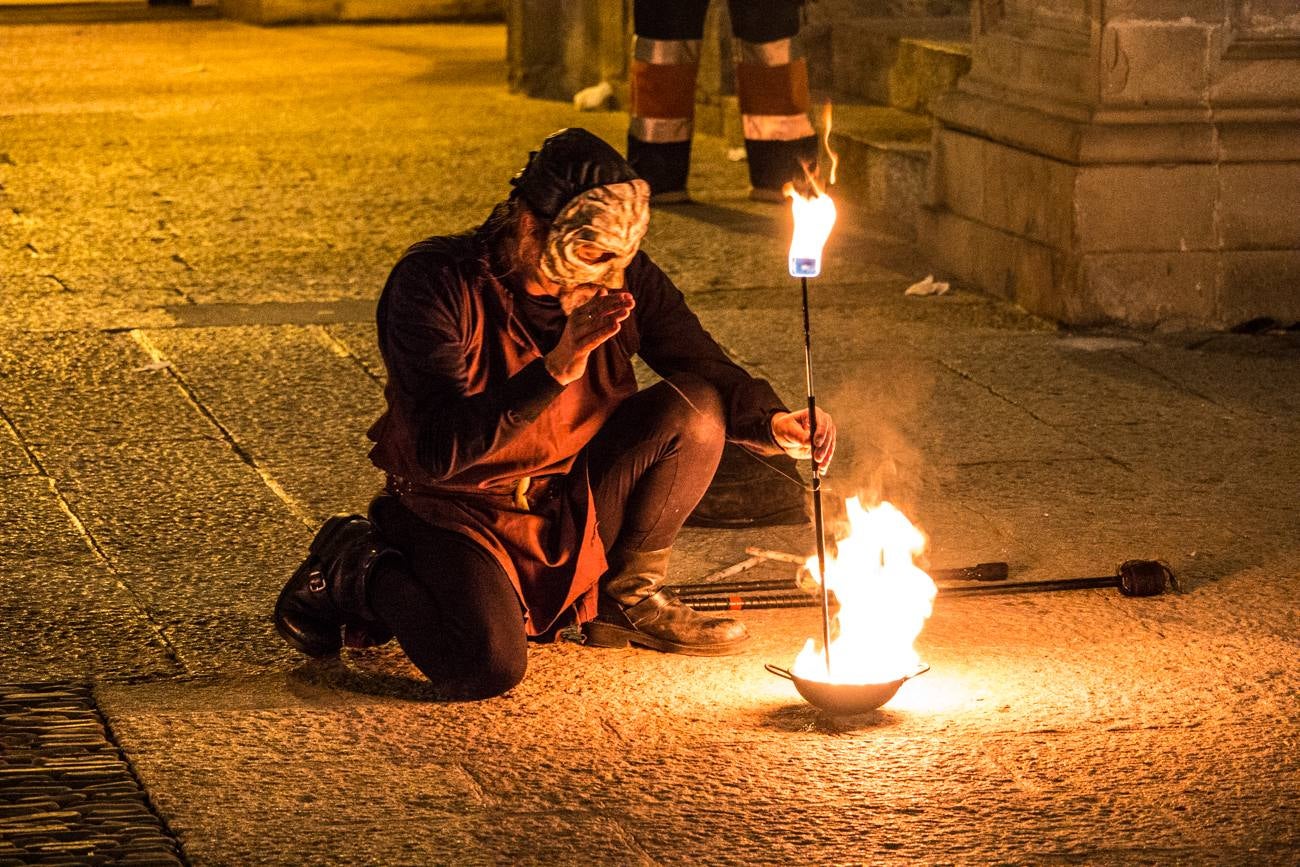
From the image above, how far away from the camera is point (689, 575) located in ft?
16.3

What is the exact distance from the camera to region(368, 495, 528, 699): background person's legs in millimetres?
4129

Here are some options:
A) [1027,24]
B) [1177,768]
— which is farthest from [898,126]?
[1177,768]

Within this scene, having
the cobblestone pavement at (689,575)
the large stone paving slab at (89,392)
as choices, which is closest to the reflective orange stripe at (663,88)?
the cobblestone pavement at (689,575)

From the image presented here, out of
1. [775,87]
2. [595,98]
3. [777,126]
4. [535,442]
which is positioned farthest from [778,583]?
[595,98]

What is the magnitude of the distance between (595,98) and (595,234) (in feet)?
29.3

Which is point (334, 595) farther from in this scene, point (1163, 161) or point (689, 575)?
point (1163, 161)

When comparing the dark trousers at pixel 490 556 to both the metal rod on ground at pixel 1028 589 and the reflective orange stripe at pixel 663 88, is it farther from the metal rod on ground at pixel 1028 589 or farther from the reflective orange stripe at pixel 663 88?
the reflective orange stripe at pixel 663 88

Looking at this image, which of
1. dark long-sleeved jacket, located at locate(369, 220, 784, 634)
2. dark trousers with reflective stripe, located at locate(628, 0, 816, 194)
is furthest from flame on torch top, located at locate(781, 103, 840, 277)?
dark trousers with reflective stripe, located at locate(628, 0, 816, 194)

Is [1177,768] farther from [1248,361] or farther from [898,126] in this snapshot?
[898,126]

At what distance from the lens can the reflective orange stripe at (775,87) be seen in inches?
360

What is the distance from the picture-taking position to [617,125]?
12.1 meters

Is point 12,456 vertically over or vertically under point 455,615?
under

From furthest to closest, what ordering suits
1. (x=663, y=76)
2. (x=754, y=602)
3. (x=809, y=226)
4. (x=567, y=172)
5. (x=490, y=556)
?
(x=663, y=76) < (x=754, y=602) < (x=490, y=556) < (x=567, y=172) < (x=809, y=226)

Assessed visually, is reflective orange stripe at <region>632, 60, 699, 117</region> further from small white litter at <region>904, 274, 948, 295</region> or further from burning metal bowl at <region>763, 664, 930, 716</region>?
burning metal bowl at <region>763, 664, 930, 716</region>
